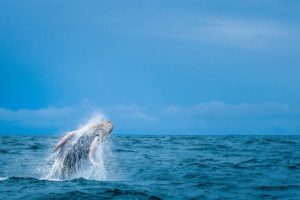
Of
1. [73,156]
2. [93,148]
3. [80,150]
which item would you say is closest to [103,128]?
[93,148]

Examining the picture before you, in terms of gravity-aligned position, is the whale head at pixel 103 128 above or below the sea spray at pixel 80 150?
above

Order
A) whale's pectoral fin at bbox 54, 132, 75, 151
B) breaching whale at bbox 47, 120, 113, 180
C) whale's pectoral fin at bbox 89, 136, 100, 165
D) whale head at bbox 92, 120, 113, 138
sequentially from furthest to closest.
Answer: whale head at bbox 92, 120, 113, 138 → breaching whale at bbox 47, 120, 113, 180 → whale's pectoral fin at bbox 89, 136, 100, 165 → whale's pectoral fin at bbox 54, 132, 75, 151

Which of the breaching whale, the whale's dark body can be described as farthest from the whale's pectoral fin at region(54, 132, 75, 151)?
the whale's dark body

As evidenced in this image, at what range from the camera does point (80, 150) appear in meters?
15.6

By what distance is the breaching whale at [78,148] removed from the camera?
15422mm

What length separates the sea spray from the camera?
15477 mm

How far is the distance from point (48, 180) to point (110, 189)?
9.74ft

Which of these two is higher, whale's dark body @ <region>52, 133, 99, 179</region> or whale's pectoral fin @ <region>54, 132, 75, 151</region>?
whale's pectoral fin @ <region>54, 132, 75, 151</region>

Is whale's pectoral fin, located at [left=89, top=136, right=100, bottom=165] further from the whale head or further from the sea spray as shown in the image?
the whale head

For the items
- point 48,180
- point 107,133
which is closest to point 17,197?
point 48,180

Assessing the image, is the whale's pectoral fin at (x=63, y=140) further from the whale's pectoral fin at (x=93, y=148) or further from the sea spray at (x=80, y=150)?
the whale's pectoral fin at (x=93, y=148)

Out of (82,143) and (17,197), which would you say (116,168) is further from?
(17,197)

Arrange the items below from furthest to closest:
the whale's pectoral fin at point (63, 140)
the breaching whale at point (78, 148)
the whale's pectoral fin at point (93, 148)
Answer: the breaching whale at point (78, 148)
the whale's pectoral fin at point (93, 148)
the whale's pectoral fin at point (63, 140)

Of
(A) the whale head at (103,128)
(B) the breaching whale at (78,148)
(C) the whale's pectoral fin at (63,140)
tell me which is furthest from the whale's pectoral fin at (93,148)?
(C) the whale's pectoral fin at (63,140)
